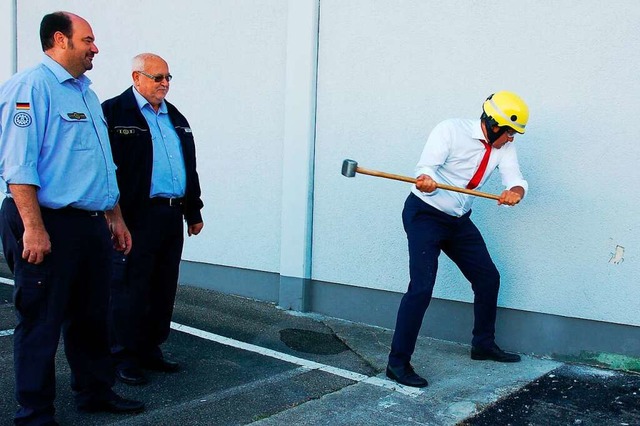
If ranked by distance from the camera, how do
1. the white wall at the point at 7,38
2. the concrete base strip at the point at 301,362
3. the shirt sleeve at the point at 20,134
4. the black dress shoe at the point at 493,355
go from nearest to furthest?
the shirt sleeve at the point at 20,134
the concrete base strip at the point at 301,362
the black dress shoe at the point at 493,355
the white wall at the point at 7,38

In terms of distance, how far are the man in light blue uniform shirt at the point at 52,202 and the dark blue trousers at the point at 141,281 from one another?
62cm

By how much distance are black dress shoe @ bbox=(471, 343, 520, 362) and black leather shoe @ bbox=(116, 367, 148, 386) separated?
224 cm

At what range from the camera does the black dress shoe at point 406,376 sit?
4598 mm

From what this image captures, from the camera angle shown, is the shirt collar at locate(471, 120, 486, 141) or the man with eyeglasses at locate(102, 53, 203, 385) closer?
the man with eyeglasses at locate(102, 53, 203, 385)

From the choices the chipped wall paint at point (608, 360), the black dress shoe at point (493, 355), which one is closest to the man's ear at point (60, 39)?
the black dress shoe at point (493, 355)

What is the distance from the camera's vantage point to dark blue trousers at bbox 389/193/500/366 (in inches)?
183

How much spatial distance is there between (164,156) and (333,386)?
1.75 m

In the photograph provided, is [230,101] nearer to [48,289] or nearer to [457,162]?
[457,162]

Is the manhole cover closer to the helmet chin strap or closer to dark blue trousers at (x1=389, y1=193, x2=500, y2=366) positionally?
dark blue trousers at (x1=389, y1=193, x2=500, y2=366)

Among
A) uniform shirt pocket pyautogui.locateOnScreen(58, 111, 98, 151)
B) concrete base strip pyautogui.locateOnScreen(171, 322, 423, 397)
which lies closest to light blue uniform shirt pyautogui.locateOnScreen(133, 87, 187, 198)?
uniform shirt pocket pyautogui.locateOnScreen(58, 111, 98, 151)

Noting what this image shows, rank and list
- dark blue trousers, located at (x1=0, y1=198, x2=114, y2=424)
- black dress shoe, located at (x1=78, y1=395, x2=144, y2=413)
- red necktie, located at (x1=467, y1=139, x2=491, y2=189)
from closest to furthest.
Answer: dark blue trousers, located at (x1=0, y1=198, x2=114, y2=424), black dress shoe, located at (x1=78, y1=395, x2=144, y2=413), red necktie, located at (x1=467, y1=139, x2=491, y2=189)

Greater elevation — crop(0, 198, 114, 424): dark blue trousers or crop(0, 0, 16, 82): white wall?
crop(0, 0, 16, 82): white wall

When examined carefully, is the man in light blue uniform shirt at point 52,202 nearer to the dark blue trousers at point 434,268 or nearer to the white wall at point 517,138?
the dark blue trousers at point 434,268

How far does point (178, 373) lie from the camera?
4750mm
